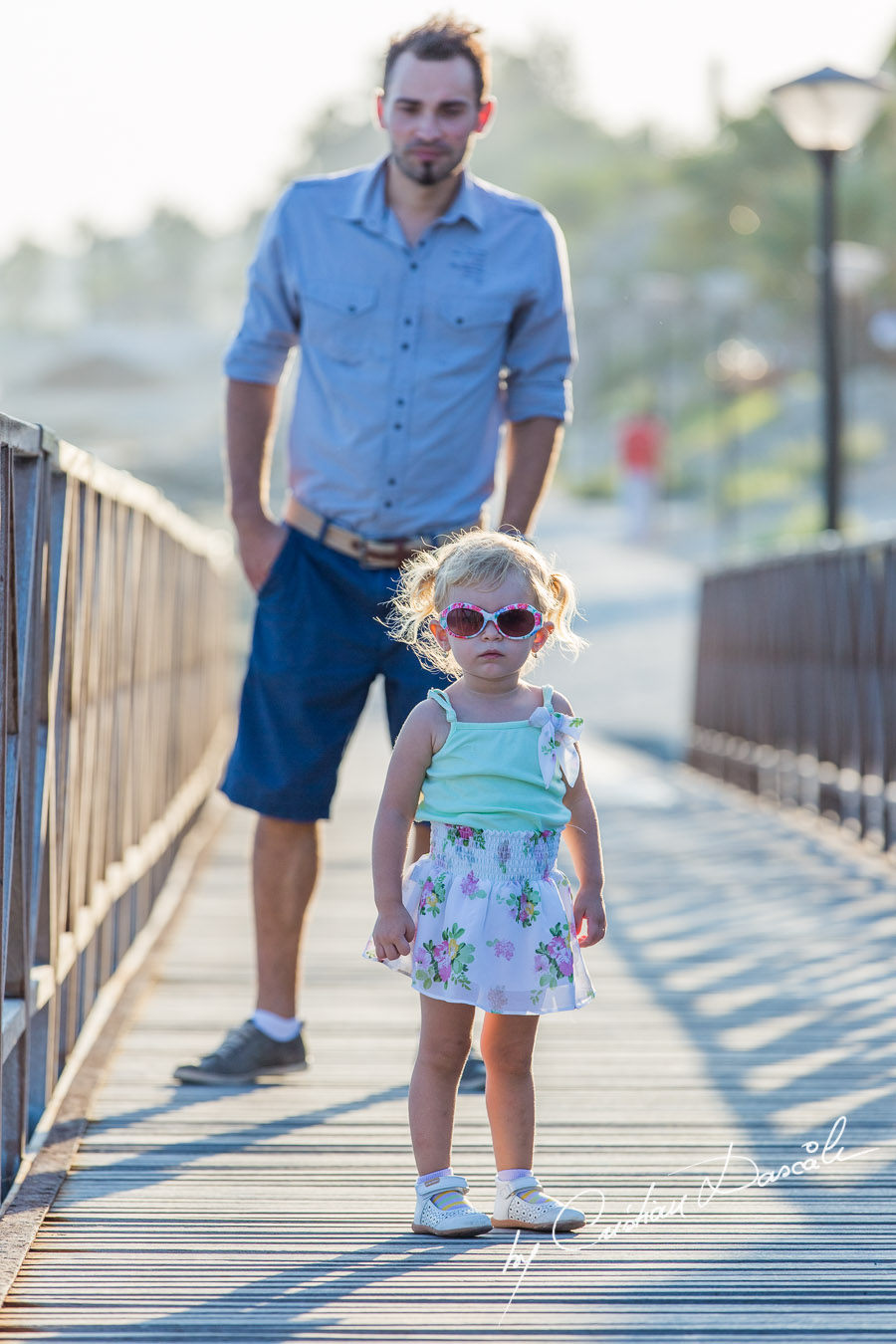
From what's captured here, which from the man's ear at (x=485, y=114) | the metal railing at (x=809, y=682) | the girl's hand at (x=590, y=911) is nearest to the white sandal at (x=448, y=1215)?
the girl's hand at (x=590, y=911)

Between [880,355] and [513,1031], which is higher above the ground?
[880,355]

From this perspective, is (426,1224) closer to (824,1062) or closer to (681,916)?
(824,1062)

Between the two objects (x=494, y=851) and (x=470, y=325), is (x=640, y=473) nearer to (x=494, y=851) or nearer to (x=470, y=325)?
(x=470, y=325)

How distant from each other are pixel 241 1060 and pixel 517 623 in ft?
4.50

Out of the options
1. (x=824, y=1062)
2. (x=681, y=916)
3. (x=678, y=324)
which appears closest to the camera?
(x=824, y=1062)

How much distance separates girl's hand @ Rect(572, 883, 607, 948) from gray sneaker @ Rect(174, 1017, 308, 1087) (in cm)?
113

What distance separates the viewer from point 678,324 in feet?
237

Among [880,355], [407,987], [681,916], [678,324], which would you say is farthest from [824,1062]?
[678,324]

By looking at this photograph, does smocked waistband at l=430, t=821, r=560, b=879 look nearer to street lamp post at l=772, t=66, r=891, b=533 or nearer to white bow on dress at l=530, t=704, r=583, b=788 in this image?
white bow on dress at l=530, t=704, r=583, b=788

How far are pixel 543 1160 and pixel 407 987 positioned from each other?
66.4 inches

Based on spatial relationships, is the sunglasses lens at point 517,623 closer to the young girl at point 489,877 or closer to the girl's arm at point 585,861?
the young girl at point 489,877

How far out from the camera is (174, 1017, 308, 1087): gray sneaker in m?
3.84

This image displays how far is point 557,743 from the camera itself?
2.92 metres

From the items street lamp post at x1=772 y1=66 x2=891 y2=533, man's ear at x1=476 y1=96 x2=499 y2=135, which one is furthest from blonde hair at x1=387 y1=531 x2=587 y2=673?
street lamp post at x1=772 y1=66 x2=891 y2=533
